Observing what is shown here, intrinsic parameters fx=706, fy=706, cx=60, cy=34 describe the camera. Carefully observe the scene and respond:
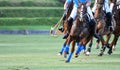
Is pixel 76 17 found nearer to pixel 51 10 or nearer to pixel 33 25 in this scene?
pixel 33 25

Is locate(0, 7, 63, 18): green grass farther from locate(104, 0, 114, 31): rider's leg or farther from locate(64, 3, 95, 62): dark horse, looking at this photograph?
locate(64, 3, 95, 62): dark horse

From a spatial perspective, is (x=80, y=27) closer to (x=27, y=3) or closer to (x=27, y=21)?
(x=27, y=21)

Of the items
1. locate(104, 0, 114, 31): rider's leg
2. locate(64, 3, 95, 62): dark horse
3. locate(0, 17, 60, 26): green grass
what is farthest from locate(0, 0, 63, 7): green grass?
locate(64, 3, 95, 62): dark horse

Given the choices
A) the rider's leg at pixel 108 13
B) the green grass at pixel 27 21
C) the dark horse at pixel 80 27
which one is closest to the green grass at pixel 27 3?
the green grass at pixel 27 21

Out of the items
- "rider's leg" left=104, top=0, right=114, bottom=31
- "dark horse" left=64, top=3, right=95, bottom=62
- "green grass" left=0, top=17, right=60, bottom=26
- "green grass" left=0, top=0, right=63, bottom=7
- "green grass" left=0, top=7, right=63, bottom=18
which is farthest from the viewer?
"green grass" left=0, top=0, right=63, bottom=7

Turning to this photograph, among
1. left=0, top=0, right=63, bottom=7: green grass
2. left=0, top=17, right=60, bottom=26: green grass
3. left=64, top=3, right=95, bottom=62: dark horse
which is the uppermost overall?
left=64, top=3, right=95, bottom=62: dark horse

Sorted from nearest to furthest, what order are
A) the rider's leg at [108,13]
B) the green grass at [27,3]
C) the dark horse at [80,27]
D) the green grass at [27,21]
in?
1. the dark horse at [80,27]
2. the rider's leg at [108,13]
3. the green grass at [27,21]
4. the green grass at [27,3]

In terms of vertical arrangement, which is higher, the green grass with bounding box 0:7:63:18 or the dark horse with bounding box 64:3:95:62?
the dark horse with bounding box 64:3:95:62

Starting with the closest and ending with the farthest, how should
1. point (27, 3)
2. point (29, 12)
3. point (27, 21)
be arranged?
point (27, 21)
point (29, 12)
point (27, 3)

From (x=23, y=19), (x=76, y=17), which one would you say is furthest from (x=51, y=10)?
(x=76, y=17)

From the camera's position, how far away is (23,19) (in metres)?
58.9

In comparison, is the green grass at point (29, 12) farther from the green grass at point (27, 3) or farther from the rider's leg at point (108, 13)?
the rider's leg at point (108, 13)

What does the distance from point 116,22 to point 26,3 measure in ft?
141

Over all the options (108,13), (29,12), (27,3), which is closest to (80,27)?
(108,13)
